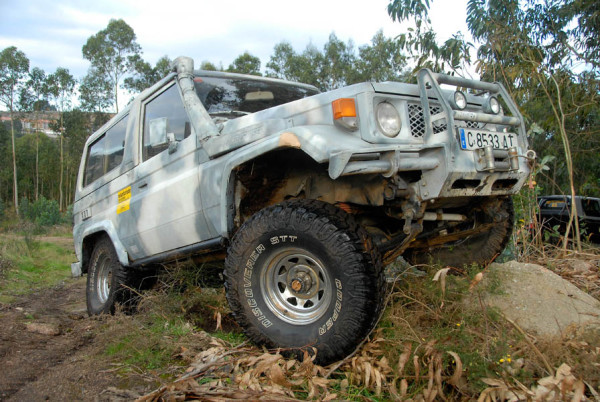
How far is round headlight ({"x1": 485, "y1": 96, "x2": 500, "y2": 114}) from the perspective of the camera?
3195mm

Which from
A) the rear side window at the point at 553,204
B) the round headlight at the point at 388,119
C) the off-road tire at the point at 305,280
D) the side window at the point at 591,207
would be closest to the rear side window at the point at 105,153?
the off-road tire at the point at 305,280

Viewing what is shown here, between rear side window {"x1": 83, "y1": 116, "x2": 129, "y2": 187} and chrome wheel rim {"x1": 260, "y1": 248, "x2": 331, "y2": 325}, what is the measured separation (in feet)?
7.95

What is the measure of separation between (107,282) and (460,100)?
3.97 m

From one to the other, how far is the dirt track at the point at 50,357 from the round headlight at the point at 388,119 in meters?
2.10

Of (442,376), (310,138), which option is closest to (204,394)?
(442,376)

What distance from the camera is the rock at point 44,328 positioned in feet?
14.3

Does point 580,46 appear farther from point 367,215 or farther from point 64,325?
point 64,325

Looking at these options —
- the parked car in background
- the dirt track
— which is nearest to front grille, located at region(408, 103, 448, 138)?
the dirt track

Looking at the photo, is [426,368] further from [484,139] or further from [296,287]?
[484,139]

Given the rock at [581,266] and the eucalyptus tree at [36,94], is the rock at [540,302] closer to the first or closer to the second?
the rock at [581,266]

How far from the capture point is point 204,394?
2.33m

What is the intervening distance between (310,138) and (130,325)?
2.32 meters

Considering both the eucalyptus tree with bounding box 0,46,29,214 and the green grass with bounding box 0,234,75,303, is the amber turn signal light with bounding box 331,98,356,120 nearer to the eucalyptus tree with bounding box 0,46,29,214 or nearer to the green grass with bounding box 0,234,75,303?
the green grass with bounding box 0,234,75,303

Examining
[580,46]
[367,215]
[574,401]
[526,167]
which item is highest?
[580,46]
